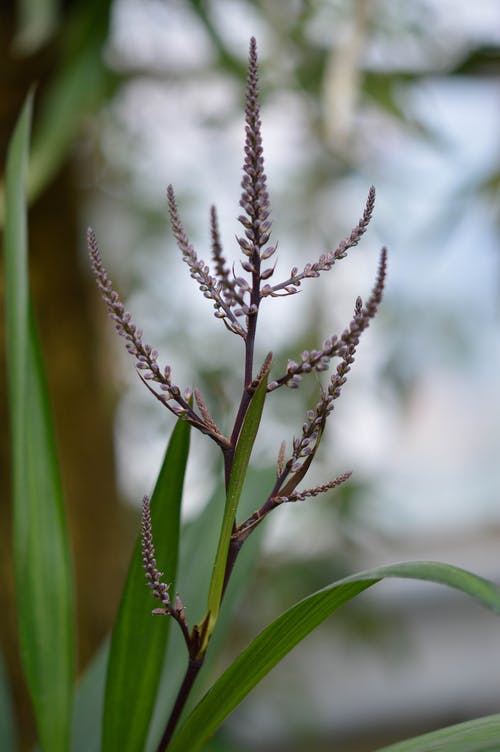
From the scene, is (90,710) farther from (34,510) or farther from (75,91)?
(75,91)

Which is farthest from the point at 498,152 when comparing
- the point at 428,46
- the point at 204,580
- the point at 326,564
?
the point at 204,580

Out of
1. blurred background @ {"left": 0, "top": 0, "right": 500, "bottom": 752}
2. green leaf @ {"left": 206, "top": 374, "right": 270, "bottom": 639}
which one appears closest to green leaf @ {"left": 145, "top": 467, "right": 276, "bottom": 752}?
blurred background @ {"left": 0, "top": 0, "right": 500, "bottom": 752}

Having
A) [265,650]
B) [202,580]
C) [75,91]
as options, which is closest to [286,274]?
[75,91]

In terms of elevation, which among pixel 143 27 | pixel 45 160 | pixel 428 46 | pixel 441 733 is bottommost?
pixel 441 733

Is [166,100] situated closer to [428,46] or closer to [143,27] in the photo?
[143,27]

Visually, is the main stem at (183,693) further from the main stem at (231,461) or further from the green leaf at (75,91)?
the green leaf at (75,91)

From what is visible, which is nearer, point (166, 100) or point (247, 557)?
point (247, 557)

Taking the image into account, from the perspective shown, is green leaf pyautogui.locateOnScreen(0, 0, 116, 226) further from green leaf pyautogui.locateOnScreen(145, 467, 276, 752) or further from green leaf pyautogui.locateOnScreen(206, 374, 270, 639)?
green leaf pyautogui.locateOnScreen(206, 374, 270, 639)
